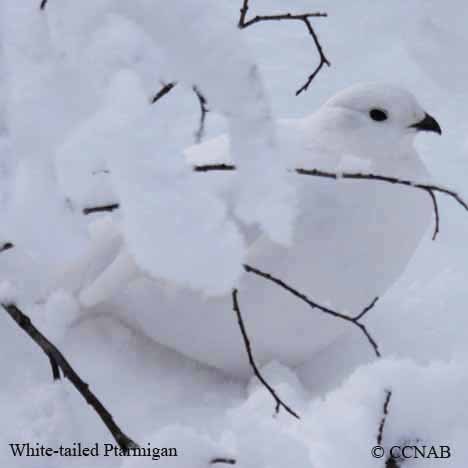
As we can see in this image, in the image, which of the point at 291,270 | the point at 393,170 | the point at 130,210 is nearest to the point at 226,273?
the point at 130,210

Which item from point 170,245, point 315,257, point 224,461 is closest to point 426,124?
point 315,257

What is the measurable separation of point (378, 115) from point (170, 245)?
1333 mm

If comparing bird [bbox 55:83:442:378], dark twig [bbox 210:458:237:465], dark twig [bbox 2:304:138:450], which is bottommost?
bird [bbox 55:83:442:378]

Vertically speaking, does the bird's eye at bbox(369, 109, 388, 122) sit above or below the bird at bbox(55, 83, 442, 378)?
above

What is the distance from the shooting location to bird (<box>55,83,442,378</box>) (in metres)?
Answer: 1.85

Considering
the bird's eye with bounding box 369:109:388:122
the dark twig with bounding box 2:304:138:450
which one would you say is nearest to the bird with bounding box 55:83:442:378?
the bird's eye with bounding box 369:109:388:122

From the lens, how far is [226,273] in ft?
2.76

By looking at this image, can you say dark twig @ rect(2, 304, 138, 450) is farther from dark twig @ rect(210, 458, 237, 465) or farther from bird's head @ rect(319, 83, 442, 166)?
bird's head @ rect(319, 83, 442, 166)

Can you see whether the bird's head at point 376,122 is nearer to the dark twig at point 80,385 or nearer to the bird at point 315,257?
the bird at point 315,257

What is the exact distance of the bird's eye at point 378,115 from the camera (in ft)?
6.73

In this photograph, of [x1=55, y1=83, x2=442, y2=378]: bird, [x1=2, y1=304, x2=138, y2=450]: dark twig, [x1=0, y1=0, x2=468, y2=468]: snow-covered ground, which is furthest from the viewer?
[x1=55, y1=83, x2=442, y2=378]: bird

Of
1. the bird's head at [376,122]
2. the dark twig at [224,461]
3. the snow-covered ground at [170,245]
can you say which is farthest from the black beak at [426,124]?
the dark twig at [224,461]

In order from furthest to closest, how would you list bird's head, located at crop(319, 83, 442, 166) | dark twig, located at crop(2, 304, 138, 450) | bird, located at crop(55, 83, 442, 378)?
bird's head, located at crop(319, 83, 442, 166), bird, located at crop(55, 83, 442, 378), dark twig, located at crop(2, 304, 138, 450)

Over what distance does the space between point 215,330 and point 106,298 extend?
0.90 ft
